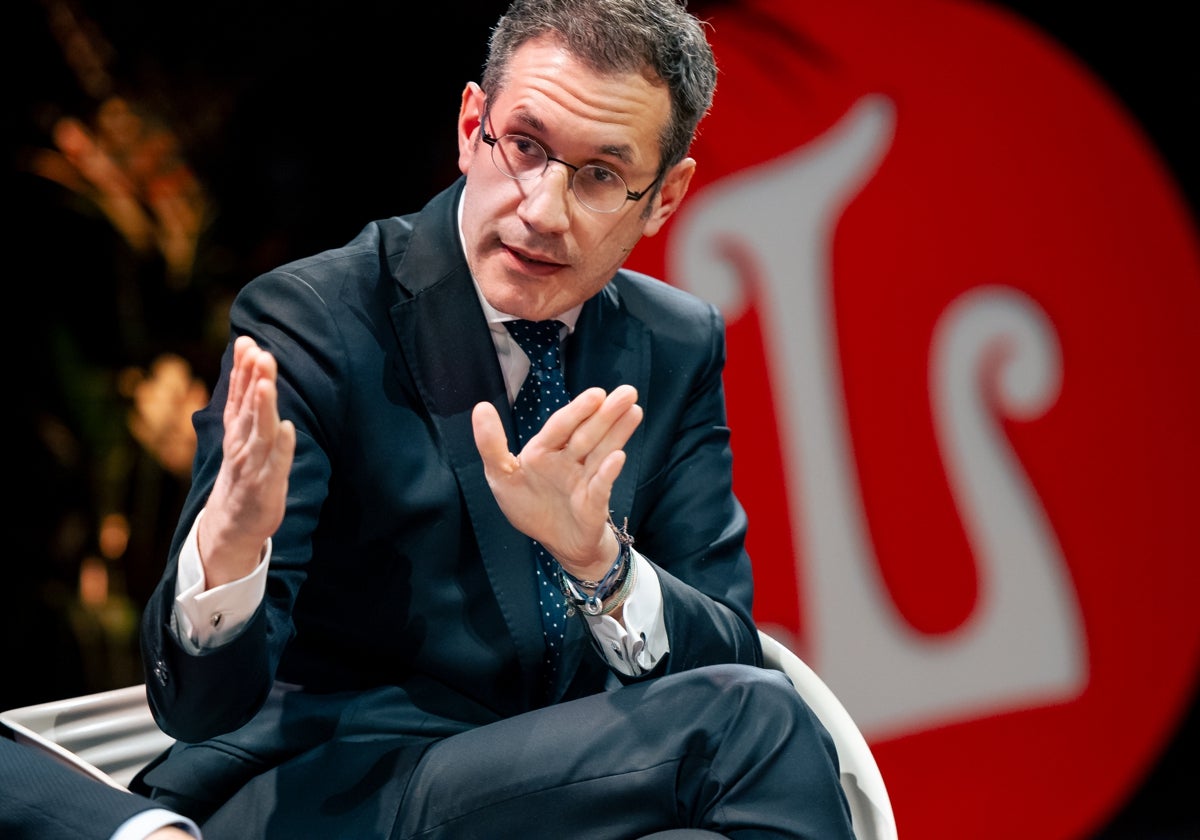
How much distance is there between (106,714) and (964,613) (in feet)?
7.11

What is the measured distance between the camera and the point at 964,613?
3.25m

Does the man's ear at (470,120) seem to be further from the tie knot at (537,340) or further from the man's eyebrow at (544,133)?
the tie knot at (537,340)

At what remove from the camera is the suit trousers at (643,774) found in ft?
4.80

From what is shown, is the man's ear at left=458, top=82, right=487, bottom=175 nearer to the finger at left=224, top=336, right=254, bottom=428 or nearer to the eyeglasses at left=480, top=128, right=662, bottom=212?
the eyeglasses at left=480, top=128, right=662, bottom=212

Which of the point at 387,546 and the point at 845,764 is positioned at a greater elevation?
the point at 387,546

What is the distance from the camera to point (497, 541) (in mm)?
1704

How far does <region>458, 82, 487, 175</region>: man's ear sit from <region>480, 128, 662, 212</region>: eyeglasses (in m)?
0.06

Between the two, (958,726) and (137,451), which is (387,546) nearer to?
(137,451)

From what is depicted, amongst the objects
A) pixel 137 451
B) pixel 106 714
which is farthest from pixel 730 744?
pixel 137 451

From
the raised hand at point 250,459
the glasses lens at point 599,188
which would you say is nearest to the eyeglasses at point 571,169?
the glasses lens at point 599,188

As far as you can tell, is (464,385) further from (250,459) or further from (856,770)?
(856,770)

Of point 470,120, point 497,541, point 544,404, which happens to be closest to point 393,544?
point 497,541

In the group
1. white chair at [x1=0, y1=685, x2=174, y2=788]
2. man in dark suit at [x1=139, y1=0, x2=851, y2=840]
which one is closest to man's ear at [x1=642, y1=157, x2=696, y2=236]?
man in dark suit at [x1=139, y1=0, x2=851, y2=840]

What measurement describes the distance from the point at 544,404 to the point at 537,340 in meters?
0.09
